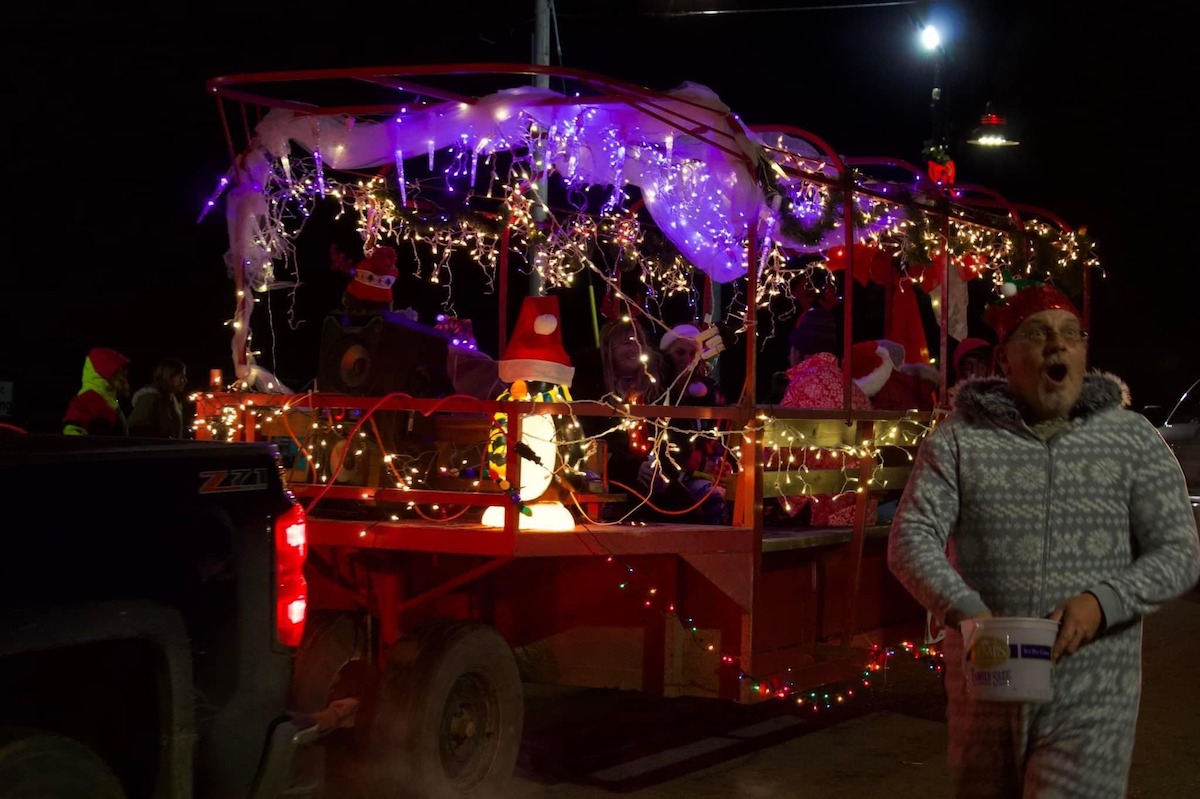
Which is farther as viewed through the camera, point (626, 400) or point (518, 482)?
point (626, 400)

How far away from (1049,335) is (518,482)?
2.49 metres

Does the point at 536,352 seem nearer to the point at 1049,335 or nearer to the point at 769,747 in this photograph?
the point at 769,747

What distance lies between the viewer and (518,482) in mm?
5453

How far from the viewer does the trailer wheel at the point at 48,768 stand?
2.90 m

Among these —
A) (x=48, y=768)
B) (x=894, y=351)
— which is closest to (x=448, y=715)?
(x=48, y=768)

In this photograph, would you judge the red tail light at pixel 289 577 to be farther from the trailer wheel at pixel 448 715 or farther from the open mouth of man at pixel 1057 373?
the open mouth of man at pixel 1057 373

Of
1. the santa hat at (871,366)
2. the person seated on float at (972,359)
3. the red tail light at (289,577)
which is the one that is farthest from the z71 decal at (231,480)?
the person seated on float at (972,359)

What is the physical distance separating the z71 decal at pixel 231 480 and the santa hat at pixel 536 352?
93.2 inches

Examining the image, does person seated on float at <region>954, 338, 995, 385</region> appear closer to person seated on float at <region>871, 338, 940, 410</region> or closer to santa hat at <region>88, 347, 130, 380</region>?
person seated on float at <region>871, 338, 940, 410</region>

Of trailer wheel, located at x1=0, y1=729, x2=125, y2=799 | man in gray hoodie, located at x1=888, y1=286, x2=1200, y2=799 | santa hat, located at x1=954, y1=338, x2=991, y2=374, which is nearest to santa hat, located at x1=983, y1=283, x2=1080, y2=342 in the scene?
man in gray hoodie, located at x1=888, y1=286, x2=1200, y2=799

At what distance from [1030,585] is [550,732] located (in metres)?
4.68

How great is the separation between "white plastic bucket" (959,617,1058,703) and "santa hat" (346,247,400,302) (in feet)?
14.8

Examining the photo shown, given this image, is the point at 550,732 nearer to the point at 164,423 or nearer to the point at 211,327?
the point at 164,423

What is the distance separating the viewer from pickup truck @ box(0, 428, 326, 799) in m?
3.02
